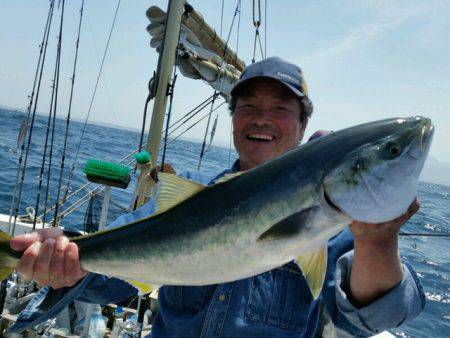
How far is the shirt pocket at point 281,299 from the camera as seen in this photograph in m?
2.49

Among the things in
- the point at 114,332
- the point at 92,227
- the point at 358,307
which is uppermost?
the point at 358,307

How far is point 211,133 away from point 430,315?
804 cm

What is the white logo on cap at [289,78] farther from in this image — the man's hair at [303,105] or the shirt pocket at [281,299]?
the shirt pocket at [281,299]

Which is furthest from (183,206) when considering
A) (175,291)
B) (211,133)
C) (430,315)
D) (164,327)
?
(430,315)

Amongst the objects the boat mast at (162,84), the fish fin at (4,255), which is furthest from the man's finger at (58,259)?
the boat mast at (162,84)

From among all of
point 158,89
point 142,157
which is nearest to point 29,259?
point 142,157

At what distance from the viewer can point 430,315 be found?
39.3ft

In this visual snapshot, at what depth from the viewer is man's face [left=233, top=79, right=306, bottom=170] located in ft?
10.0

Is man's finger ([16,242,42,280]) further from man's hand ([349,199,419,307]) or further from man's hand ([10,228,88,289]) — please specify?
man's hand ([349,199,419,307])

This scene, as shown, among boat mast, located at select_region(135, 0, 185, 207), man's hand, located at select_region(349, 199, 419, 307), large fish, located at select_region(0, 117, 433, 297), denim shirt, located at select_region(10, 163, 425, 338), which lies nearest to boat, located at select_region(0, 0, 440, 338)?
boat mast, located at select_region(135, 0, 185, 207)

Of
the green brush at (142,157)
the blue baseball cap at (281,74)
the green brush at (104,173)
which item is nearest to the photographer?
the blue baseball cap at (281,74)

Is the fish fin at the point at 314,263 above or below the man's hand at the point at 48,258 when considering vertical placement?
above

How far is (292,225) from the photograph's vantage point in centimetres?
196

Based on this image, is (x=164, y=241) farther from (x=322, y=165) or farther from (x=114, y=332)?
(x=114, y=332)
